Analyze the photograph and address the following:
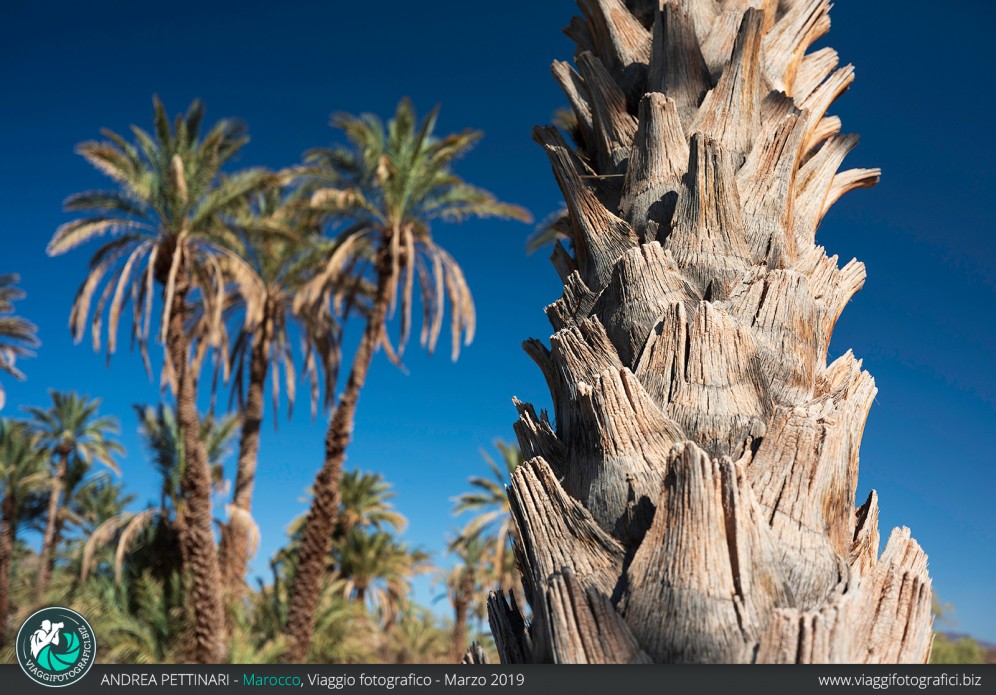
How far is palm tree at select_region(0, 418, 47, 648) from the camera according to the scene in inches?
1152

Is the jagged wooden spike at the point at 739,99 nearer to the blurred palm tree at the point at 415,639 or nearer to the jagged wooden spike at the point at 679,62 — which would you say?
the jagged wooden spike at the point at 679,62

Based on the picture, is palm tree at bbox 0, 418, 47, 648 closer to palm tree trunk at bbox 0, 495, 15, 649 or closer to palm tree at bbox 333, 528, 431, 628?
palm tree trunk at bbox 0, 495, 15, 649

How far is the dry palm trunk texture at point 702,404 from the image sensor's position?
121 centimetres

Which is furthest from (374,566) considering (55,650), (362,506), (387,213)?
(55,650)

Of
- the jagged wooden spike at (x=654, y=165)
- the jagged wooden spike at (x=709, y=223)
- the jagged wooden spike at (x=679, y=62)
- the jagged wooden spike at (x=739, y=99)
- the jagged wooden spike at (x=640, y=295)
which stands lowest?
the jagged wooden spike at (x=640, y=295)

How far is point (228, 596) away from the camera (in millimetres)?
17812

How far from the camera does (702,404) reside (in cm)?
146

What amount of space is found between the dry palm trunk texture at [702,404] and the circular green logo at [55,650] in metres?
1.20

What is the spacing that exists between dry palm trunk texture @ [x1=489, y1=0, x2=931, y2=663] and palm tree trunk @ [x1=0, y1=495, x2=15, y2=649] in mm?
28890

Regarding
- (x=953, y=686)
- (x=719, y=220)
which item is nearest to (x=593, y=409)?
(x=719, y=220)

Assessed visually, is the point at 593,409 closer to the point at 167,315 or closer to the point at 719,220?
the point at 719,220

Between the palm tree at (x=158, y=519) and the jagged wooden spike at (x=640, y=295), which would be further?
the palm tree at (x=158, y=519)

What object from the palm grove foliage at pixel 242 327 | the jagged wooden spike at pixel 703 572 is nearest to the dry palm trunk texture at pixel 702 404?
the jagged wooden spike at pixel 703 572

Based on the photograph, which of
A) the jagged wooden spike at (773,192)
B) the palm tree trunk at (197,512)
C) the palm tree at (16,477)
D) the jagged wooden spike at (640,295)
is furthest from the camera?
the palm tree at (16,477)
